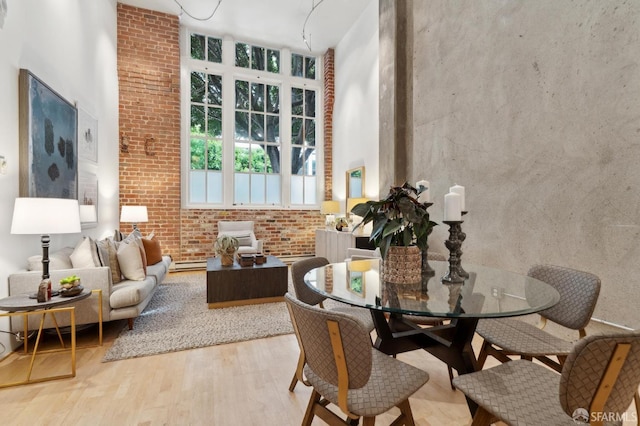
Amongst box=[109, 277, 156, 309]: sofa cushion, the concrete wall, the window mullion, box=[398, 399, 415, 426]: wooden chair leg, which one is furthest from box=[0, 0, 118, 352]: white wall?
the concrete wall

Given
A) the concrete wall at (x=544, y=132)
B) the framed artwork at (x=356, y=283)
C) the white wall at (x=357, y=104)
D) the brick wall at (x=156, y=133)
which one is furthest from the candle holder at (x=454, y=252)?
the brick wall at (x=156, y=133)

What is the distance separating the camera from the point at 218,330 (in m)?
2.85

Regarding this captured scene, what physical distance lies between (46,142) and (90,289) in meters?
1.52

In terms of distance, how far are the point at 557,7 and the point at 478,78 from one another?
2.51ft

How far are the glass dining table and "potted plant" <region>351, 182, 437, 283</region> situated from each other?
0.07 meters

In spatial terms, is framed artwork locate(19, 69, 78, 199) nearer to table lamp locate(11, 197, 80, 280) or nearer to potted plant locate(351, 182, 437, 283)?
table lamp locate(11, 197, 80, 280)

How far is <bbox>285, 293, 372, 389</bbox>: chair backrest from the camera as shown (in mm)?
983

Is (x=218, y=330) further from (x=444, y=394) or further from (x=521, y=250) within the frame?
(x=521, y=250)

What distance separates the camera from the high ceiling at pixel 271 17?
5219mm

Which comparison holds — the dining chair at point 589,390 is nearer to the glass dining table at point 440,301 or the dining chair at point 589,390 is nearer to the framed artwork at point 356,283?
the glass dining table at point 440,301

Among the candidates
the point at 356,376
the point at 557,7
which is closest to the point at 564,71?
the point at 557,7

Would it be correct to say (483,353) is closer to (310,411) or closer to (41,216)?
(310,411)

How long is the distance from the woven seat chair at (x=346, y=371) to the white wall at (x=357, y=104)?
4.12 metres

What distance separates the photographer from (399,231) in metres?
1.65
